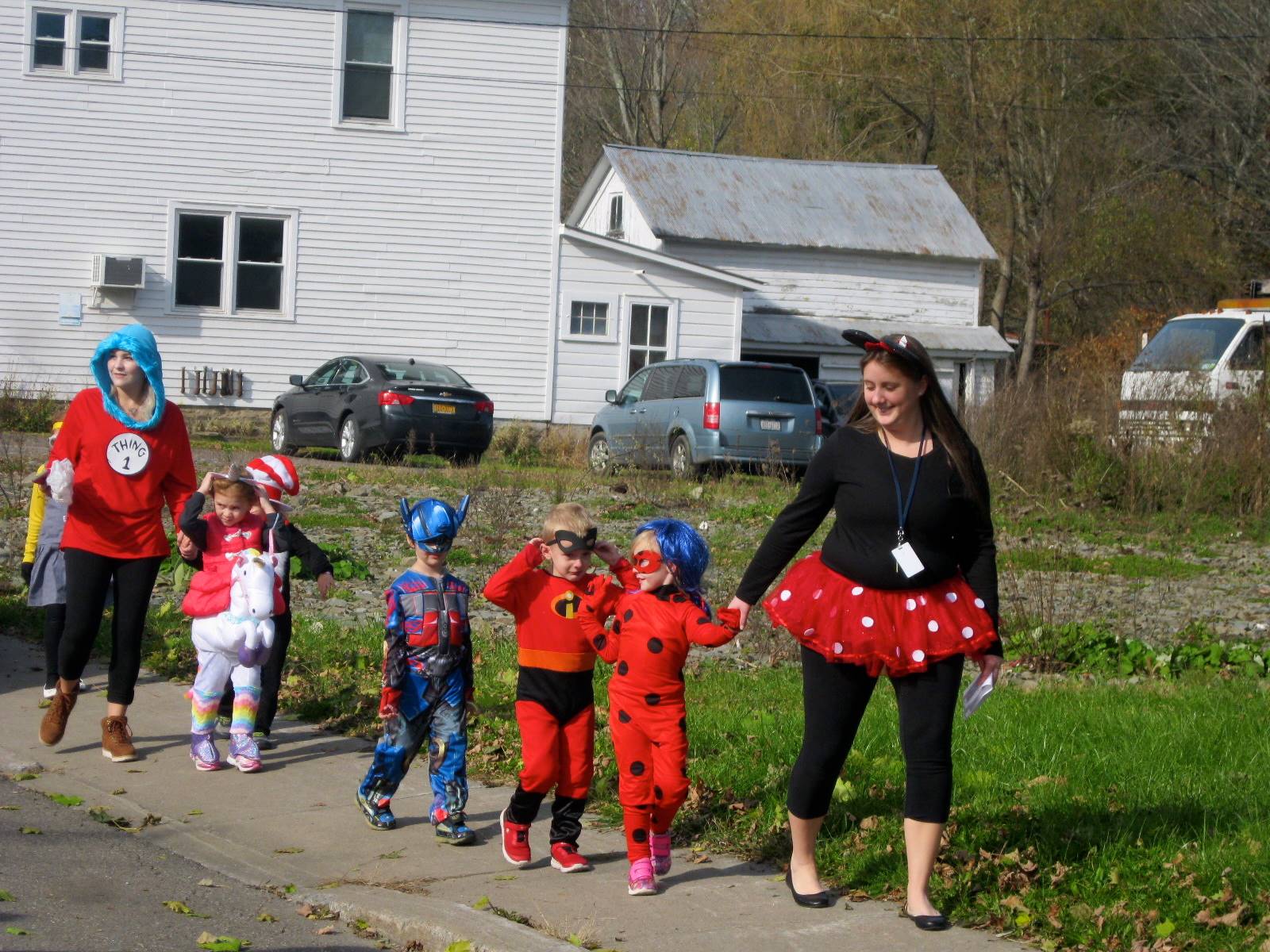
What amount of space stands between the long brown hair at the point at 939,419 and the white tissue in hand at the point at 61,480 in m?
3.74

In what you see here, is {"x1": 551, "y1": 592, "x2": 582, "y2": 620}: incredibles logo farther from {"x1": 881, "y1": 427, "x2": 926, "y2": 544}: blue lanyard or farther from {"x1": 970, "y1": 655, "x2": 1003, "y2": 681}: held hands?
{"x1": 970, "y1": 655, "x2": 1003, "y2": 681}: held hands

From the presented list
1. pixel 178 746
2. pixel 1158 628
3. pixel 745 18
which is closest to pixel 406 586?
pixel 178 746

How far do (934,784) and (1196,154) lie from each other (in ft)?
130

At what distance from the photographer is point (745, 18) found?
47.1 m

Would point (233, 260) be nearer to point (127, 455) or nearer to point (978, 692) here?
point (127, 455)

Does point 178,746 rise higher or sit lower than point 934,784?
lower

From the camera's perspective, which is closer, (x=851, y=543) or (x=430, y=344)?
(x=851, y=543)

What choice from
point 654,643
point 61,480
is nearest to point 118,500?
point 61,480

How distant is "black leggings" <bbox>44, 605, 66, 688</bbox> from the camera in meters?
7.95

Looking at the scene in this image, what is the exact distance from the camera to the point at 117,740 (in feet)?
23.1

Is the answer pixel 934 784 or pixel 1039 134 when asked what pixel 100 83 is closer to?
pixel 934 784

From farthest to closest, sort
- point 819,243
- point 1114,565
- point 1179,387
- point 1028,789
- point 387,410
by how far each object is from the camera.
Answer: point 819,243 → point 387,410 → point 1179,387 → point 1114,565 → point 1028,789

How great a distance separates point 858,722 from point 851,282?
31126mm

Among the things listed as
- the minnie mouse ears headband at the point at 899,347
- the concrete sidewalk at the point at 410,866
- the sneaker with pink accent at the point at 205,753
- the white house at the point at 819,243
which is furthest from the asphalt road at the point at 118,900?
the white house at the point at 819,243
